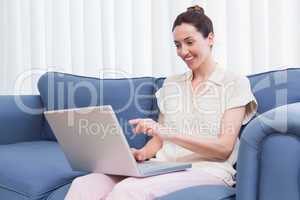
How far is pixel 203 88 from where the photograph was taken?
1.47 m

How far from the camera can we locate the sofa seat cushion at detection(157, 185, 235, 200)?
104cm

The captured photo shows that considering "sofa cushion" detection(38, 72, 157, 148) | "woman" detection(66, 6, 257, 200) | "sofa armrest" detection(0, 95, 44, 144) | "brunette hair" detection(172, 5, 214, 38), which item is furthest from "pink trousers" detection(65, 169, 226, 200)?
"sofa armrest" detection(0, 95, 44, 144)

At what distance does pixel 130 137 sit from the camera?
1.84 m

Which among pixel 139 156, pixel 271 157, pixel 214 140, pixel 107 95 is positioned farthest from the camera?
pixel 107 95

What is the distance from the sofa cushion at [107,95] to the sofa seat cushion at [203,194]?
0.77 m

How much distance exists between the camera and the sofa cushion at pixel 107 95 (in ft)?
6.21

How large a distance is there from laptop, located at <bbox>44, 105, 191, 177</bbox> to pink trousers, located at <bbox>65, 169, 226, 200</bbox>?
3 cm

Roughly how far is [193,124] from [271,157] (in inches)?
19.1

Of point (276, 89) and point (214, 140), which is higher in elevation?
point (276, 89)

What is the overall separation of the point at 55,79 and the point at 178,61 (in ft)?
2.11

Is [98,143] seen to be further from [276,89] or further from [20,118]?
[20,118]

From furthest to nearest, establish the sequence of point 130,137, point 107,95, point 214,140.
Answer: point 107,95 → point 130,137 → point 214,140

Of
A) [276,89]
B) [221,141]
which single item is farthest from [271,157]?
[276,89]

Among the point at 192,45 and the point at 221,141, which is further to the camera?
the point at 192,45
